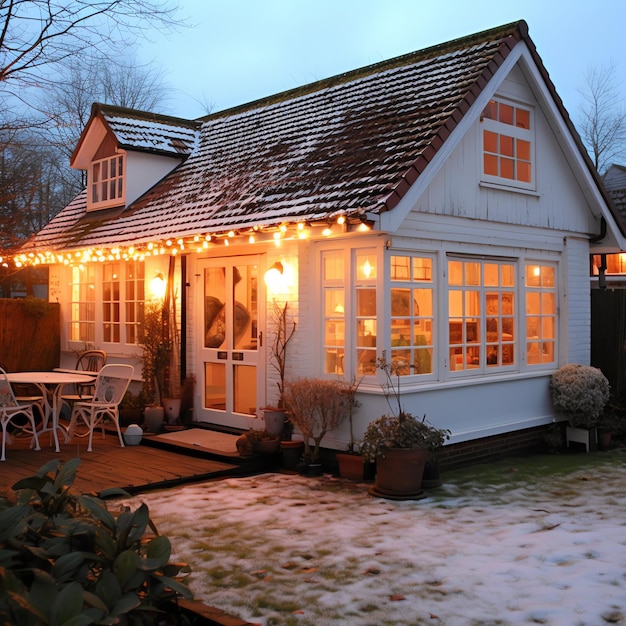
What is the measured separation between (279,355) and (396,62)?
16.3ft

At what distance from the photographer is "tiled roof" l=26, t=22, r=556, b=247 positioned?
28.8 ft

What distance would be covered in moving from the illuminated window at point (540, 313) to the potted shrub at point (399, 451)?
11.3 feet

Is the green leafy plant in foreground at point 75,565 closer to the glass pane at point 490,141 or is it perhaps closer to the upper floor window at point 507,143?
the upper floor window at point 507,143

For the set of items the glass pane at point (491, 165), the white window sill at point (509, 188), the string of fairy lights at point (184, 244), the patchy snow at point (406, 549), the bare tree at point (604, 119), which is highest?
the bare tree at point (604, 119)

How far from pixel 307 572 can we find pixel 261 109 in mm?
9706

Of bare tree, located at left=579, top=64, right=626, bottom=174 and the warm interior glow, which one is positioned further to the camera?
bare tree, located at left=579, top=64, right=626, bottom=174

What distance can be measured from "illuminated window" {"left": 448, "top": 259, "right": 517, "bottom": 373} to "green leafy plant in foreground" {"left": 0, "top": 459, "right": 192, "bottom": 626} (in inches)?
227

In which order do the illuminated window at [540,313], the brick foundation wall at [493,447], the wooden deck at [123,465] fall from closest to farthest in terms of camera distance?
1. the wooden deck at [123,465]
2. the brick foundation wall at [493,447]
3. the illuminated window at [540,313]

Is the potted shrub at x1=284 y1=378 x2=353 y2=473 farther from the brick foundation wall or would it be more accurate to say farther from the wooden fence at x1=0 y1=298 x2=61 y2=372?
the wooden fence at x1=0 y1=298 x2=61 y2=372

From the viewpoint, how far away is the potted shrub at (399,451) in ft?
25.6

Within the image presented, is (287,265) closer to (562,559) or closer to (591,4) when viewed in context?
(562,559)

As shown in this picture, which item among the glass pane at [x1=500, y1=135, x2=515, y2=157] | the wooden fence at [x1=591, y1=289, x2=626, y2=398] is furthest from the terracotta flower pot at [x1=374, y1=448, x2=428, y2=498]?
the wooden fence at [x1=591, y1=289, x2=626, y2=398]

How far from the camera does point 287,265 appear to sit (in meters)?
9.60

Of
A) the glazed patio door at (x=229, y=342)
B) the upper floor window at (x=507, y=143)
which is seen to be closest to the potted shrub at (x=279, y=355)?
the glazed patio door at (x=229, y=342)
